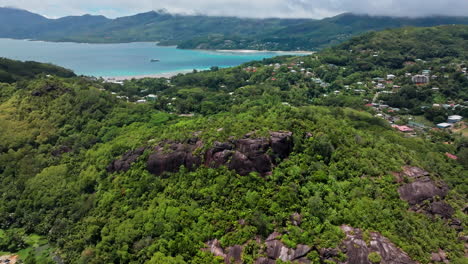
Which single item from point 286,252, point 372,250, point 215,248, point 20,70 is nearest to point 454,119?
point 372,250

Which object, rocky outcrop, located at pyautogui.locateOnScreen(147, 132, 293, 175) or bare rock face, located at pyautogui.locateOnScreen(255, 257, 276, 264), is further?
rocky outcrop, located at pyautogui.locateOnScreen(147, 132, 293, 175)

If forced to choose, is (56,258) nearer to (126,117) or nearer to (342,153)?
(126,117)

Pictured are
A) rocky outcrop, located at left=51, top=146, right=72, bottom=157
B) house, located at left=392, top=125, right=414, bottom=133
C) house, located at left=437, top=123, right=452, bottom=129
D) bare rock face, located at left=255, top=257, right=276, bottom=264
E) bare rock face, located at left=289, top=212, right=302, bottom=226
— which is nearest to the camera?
bare rock face, located at left=255, top=257, right=276, bottom=264

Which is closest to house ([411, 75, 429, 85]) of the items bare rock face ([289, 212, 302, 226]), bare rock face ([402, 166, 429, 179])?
bare rock face ([402, 166, 429, 179])

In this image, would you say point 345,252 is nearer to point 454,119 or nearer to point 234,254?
point 234,254

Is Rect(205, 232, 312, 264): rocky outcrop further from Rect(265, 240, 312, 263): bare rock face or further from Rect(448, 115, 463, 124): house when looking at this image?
Rect(448, 115, 463, 124): house

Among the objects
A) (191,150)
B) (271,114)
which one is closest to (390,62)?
(271,114)
